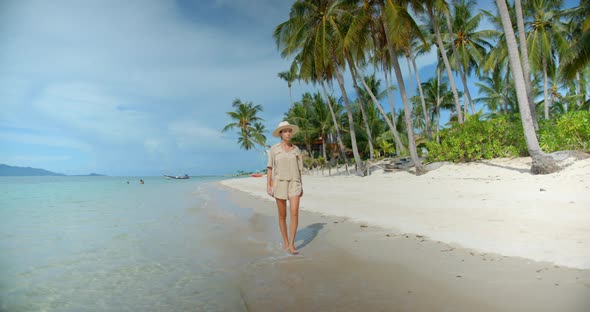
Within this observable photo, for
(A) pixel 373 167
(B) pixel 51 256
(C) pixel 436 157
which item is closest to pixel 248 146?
(A) pixel 373 167

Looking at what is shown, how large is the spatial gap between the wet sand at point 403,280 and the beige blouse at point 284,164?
102 cm

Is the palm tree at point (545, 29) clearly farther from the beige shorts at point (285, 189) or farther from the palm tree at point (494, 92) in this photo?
the beige shorts at point (285, 189)

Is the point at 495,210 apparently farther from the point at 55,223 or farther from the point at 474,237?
the point at 55,223

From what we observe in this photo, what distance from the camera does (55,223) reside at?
7.57 metres

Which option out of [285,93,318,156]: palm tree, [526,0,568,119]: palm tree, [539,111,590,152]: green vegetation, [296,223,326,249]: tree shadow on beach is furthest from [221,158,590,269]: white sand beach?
[285,93,318,156]: palm tree

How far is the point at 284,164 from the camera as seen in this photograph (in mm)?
4180

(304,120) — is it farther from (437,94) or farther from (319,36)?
(319,36)

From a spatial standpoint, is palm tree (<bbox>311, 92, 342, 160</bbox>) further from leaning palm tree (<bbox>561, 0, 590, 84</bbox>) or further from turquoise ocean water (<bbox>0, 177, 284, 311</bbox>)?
turquoise ocean water (<bbox>0, 177, 284, 311</bbox>)

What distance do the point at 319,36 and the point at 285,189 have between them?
14626 mm

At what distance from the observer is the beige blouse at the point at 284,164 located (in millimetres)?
4180

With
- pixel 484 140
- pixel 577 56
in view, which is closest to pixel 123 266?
pixel 484 140

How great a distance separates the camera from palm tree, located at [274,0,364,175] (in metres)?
16.8

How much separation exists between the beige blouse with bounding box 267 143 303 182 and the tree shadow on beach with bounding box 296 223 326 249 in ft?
3.47

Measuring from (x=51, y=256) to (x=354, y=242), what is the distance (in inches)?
172
